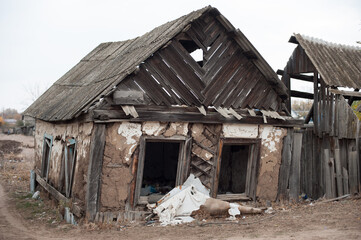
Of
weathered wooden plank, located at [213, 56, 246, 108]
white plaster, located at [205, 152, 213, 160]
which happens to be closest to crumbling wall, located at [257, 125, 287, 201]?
weathered wooden plank, located at [213, 56, 246, 108]

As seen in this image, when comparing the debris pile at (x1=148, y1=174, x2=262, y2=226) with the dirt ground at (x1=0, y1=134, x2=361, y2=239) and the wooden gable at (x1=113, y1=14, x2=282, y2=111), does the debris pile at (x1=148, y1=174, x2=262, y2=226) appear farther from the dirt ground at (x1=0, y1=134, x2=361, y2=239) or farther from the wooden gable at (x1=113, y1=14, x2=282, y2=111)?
the wooden gable at (x1=113, y1=14, x2=282, y2=111)

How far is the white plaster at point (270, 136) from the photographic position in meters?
10.1

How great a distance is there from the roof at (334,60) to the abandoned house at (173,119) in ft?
5.92

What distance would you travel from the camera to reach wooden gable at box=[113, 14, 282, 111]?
8781mm

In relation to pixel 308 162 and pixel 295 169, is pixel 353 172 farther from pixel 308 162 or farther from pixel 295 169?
pixel 295 169

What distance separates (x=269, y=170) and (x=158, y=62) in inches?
151

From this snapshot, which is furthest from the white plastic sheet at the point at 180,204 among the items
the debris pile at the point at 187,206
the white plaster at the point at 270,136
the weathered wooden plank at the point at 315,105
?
the weathered wooden plank at the point at 315,105

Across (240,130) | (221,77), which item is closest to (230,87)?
(221,77)

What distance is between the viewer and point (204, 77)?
9.48 m

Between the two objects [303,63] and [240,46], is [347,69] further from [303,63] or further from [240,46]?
[240,46]

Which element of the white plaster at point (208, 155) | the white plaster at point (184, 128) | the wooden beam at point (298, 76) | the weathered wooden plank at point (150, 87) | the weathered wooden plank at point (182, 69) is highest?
the wooden beam at point (298, 76)

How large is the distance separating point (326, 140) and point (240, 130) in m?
2.97

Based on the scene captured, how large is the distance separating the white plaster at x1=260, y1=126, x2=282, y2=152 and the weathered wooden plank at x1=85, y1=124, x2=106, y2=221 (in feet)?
13.2

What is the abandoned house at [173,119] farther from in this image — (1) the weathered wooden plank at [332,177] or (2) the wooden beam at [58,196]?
(1) the weathered wooden plank at [332,177]
